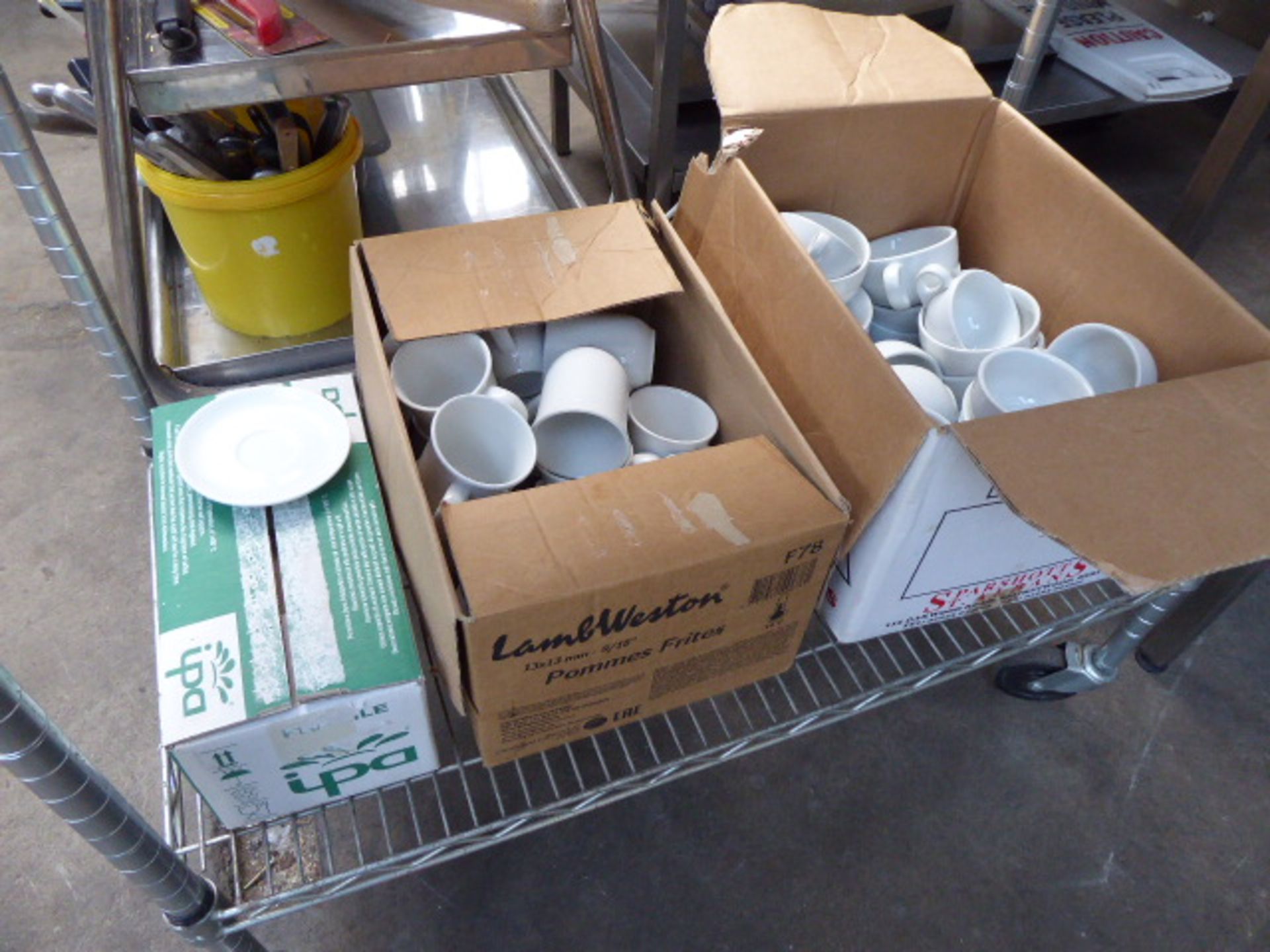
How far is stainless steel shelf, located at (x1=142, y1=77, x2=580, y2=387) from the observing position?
3.39ft

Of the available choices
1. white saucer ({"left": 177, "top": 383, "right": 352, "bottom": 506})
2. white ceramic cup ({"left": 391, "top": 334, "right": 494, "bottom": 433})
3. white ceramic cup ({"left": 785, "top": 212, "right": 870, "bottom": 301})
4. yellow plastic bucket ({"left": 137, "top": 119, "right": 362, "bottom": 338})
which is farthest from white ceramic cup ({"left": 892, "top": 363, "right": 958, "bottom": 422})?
yellow plastic bucket ({"left": 137, "top": 119, "right": 362, "bottom": 338})

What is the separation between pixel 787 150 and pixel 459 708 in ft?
1.74

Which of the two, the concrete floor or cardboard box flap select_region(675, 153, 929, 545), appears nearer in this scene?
cardboard box flap select_region(675, 153, 929, 545)

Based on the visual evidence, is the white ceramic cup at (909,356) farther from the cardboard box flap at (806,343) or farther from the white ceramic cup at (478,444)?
the white ceramic cup at (478,444)

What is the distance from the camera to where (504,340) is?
0.70 m

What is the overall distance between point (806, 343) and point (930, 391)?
0.14 metres

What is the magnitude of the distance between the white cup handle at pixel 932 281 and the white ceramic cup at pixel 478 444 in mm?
391

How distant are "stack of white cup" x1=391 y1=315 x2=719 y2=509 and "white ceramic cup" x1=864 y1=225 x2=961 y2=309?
9.3 inches

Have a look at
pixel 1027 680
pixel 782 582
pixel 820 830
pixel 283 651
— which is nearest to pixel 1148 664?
pixel 1027 680

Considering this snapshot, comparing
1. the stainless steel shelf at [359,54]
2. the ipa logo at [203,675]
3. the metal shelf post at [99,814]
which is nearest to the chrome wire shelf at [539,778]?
the metal shelf post at [99,814]

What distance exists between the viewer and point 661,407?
2.28 feet

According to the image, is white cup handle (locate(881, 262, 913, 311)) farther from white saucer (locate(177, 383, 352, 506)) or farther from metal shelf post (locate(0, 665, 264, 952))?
metal shelf post (locate(0, 665, 264, 952))

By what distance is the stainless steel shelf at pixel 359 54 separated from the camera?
76 cm

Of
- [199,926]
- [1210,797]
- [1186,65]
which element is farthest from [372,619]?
[1186,65]
